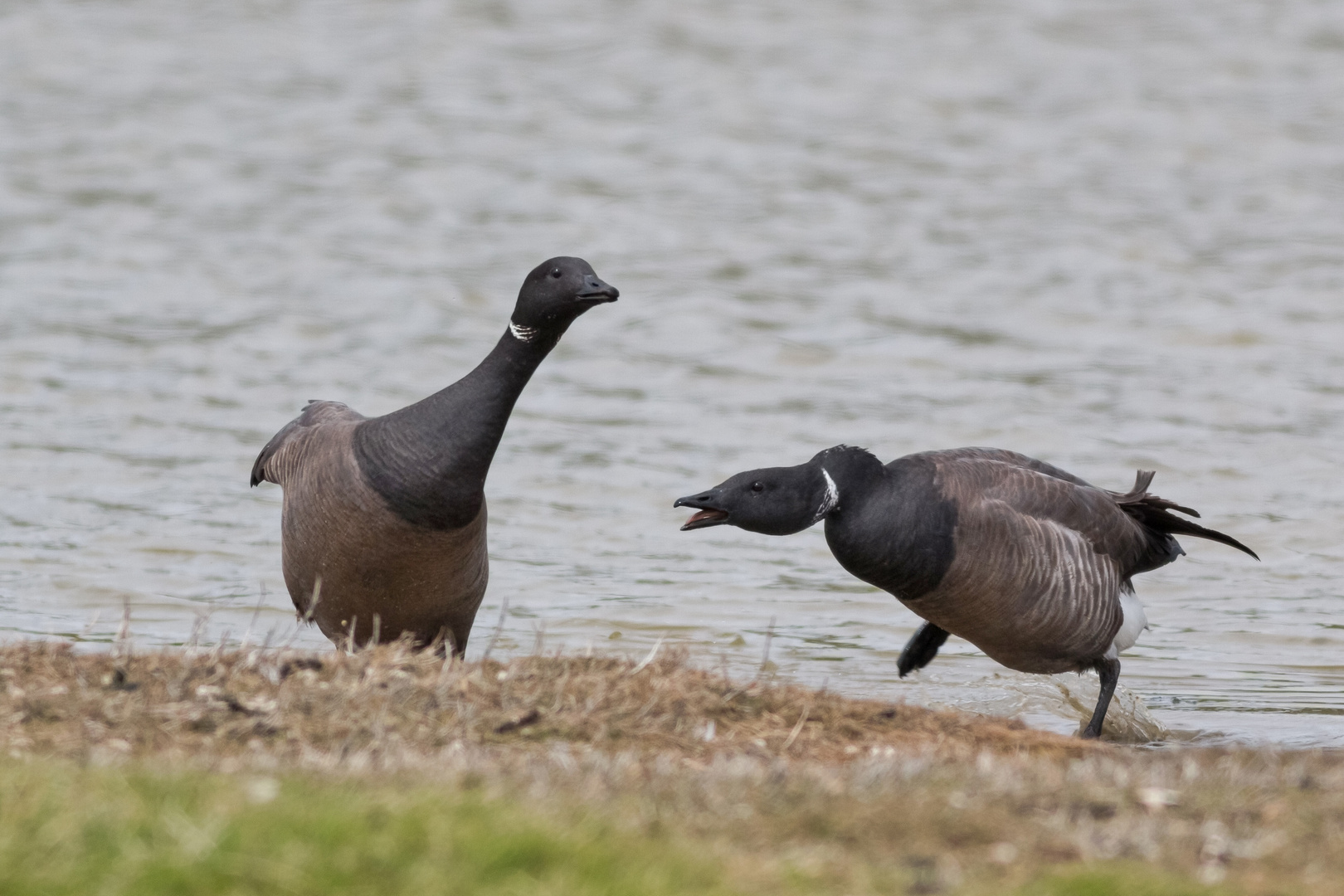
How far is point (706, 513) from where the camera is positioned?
839 cm

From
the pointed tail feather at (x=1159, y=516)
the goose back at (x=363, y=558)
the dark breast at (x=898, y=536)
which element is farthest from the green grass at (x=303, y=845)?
the pointed tail feather at (x=1159, y=516)

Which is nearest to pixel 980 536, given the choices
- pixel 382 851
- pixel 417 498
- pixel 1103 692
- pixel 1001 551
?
pixel 1001 551

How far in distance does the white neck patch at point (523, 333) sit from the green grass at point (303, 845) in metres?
3.90

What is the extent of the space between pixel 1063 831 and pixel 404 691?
2571 millimetres

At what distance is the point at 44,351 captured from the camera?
62.2 ft

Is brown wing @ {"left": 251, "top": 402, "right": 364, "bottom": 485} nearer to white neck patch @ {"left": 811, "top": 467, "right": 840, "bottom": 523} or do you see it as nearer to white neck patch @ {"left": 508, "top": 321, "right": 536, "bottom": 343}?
white neck patch @ {"left": 508, "top": 321, "right": 536, "bottom": 343}

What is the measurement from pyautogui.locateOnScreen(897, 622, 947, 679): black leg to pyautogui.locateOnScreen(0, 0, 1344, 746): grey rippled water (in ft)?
1.17

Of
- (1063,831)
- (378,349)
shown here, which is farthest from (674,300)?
(1063,831)

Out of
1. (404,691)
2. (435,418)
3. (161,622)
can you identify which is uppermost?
(435,418)

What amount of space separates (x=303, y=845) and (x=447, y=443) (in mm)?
3915

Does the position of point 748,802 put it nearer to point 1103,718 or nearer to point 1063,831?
point 1063,831

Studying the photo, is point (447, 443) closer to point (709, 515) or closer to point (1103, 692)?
point (709, 515)

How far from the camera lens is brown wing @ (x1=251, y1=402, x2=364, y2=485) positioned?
Result: 899 centimetres

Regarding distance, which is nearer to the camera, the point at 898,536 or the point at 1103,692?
the point at 898,536
